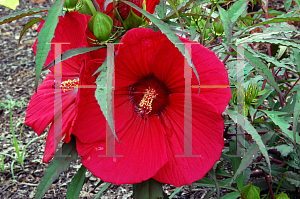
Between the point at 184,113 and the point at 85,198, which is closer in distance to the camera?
the point at 184,113

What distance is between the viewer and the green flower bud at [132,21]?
1.53 ft

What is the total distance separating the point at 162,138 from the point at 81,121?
152 mm

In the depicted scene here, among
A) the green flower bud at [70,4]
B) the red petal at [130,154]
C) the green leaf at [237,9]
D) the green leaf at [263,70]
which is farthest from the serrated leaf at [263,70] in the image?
the green flower bud at [70,4]

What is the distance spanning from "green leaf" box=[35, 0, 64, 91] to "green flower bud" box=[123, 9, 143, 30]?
0.11m

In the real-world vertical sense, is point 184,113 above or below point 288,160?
above

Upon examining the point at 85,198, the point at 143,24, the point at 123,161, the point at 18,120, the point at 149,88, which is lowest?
the point at 85,198

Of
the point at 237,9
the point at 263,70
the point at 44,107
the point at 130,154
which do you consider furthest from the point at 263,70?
the point at 44,107

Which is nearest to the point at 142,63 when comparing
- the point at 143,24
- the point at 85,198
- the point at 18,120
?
the point at 143,24

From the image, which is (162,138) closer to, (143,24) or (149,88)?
(149,88)

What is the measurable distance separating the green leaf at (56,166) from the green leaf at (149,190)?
0.48 feet

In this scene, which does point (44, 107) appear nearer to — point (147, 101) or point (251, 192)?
point (147, 101)

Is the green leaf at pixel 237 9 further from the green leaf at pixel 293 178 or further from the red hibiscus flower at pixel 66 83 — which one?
the green leaf at pixel 293 178

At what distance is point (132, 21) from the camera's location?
0.47 meters

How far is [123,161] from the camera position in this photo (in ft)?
1.65
